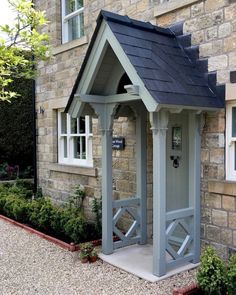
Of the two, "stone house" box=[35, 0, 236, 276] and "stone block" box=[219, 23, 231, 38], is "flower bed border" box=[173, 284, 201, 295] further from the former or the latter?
"stone block" box=[219, 23, 231, 38]

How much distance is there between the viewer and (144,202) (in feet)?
20.0

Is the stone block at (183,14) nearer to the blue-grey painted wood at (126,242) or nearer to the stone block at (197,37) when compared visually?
the stone block at (197,37)

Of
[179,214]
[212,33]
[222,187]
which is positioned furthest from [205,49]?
[179,214]

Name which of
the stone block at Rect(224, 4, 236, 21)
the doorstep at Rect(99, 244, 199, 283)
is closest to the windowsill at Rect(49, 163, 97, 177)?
the doorstep at Rect(99, 244, 199, 283)

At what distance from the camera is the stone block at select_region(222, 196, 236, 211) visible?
4.80m

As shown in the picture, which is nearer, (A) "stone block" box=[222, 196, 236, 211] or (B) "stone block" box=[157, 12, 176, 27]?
(A) "stone block" box=[222, 196, 236, 211]

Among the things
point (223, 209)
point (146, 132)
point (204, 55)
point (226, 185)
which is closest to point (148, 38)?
point (204, 55)

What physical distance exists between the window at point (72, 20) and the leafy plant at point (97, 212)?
13.0 feet

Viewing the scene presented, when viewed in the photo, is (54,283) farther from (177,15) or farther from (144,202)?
(177,15)

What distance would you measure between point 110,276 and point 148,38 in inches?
134

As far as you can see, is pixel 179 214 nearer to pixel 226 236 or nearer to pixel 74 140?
pixel 226 236

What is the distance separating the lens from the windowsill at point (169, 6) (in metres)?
5.32

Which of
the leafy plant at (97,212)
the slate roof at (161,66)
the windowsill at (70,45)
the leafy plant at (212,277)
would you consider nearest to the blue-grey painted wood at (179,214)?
the leafy plant at (212,277)

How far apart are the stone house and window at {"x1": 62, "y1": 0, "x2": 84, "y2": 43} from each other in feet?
4.77
